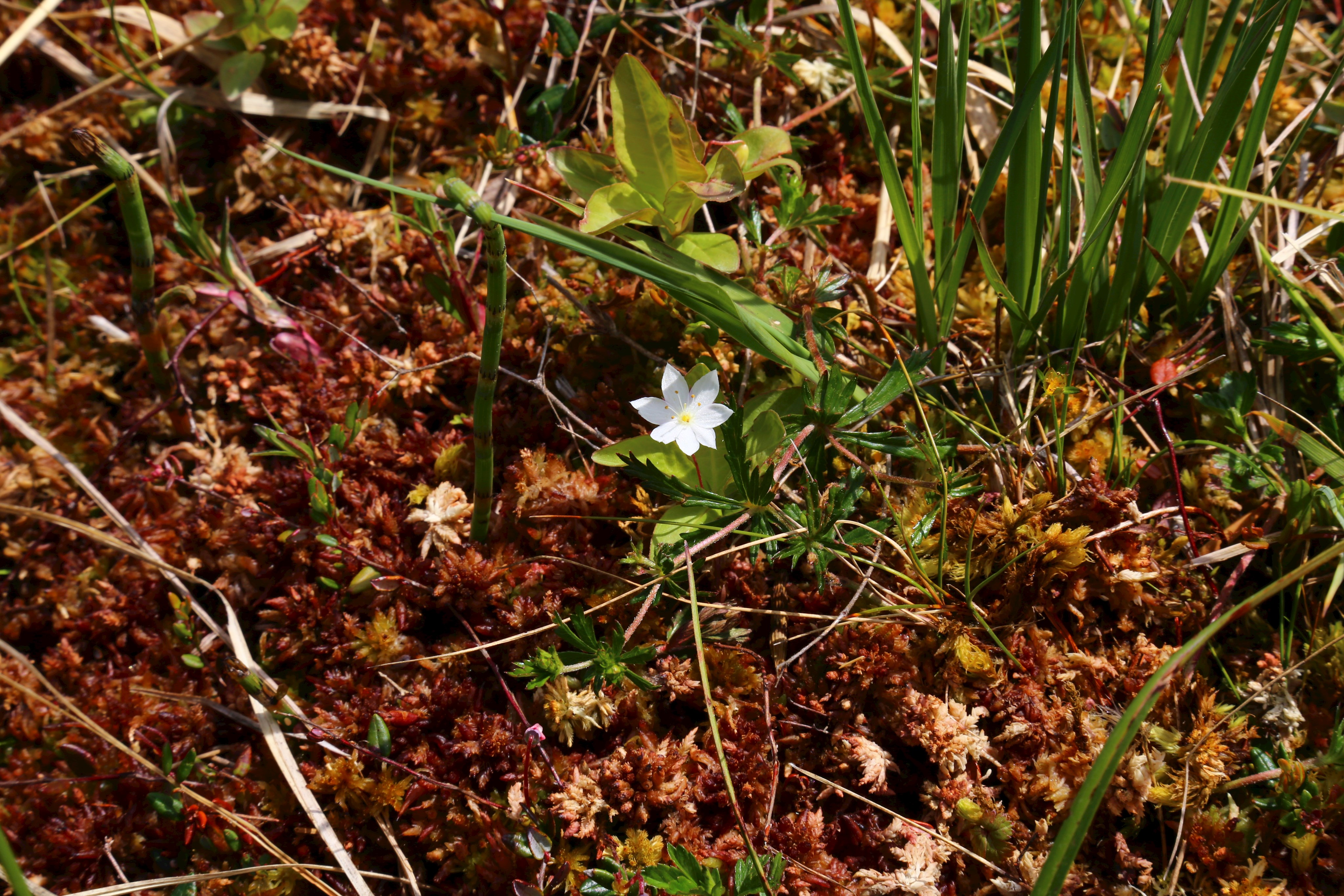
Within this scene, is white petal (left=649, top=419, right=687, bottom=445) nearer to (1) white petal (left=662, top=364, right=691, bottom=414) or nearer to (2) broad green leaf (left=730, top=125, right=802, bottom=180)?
(1) white petal (left=662, top=364, right=691, bottom=414)

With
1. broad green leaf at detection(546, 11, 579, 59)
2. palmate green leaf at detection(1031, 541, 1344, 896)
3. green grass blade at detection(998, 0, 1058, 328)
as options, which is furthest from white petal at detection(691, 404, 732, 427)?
broad green leaf at detection(546, 11, 579, 59)

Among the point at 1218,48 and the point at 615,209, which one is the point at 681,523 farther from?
the point at 1218,48

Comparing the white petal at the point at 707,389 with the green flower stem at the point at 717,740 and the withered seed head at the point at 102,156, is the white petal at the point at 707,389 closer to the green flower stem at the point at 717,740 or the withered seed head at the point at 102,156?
the green flower stem at the point at 717,740

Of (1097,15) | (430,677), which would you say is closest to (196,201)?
(430,677)

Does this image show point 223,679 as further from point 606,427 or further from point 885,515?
point 885,515

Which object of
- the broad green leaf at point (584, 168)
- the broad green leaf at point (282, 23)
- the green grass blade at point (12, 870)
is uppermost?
the broad green leaf at point (282, 23)

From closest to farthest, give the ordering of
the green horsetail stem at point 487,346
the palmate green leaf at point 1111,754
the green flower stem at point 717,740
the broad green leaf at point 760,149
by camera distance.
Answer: the palmate green leaf at point 1111,754 → the green horsetail stem at point 487,346 → the green flower stem at point 717,740 → the broad green leaf at point 760,149

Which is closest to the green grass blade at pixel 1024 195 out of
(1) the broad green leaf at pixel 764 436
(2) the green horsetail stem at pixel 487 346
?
(1) the broad green leaf at pixel 764 436
